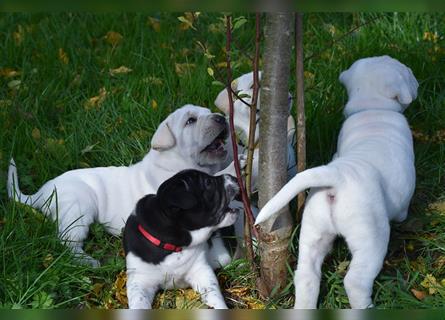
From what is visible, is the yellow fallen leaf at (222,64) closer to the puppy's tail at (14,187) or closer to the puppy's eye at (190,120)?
the puppy's eye at (190,120)

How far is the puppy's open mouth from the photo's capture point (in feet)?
16.6

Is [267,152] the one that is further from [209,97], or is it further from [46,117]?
[46,117]

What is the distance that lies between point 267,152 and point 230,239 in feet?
3.16

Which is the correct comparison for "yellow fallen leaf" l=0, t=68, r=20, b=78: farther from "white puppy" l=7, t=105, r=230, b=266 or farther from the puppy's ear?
the puppy's ear

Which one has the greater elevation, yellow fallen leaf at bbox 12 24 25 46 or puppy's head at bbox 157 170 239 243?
yellow fallen leaf at bbox 12 24 25 46

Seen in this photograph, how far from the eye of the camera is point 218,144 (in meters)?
5.12

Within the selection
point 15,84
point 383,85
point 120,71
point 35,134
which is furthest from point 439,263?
point 15,84

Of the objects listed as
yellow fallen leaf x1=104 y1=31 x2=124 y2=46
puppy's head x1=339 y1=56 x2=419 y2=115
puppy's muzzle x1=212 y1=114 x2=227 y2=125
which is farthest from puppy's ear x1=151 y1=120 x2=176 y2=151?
yellow fallen leaf x1=104 y1=31 x2=124 y2=46

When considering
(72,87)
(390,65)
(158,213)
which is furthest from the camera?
(72,87)

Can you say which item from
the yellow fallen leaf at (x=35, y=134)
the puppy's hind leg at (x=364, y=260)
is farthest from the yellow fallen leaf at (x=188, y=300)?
the yellow fallen leaf at (x=35, y=134)

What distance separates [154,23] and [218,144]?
8.86 ft

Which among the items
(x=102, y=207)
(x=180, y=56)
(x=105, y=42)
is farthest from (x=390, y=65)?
(x=105, y=42)

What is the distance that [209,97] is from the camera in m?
5.97

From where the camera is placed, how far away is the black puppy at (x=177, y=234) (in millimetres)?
4188
